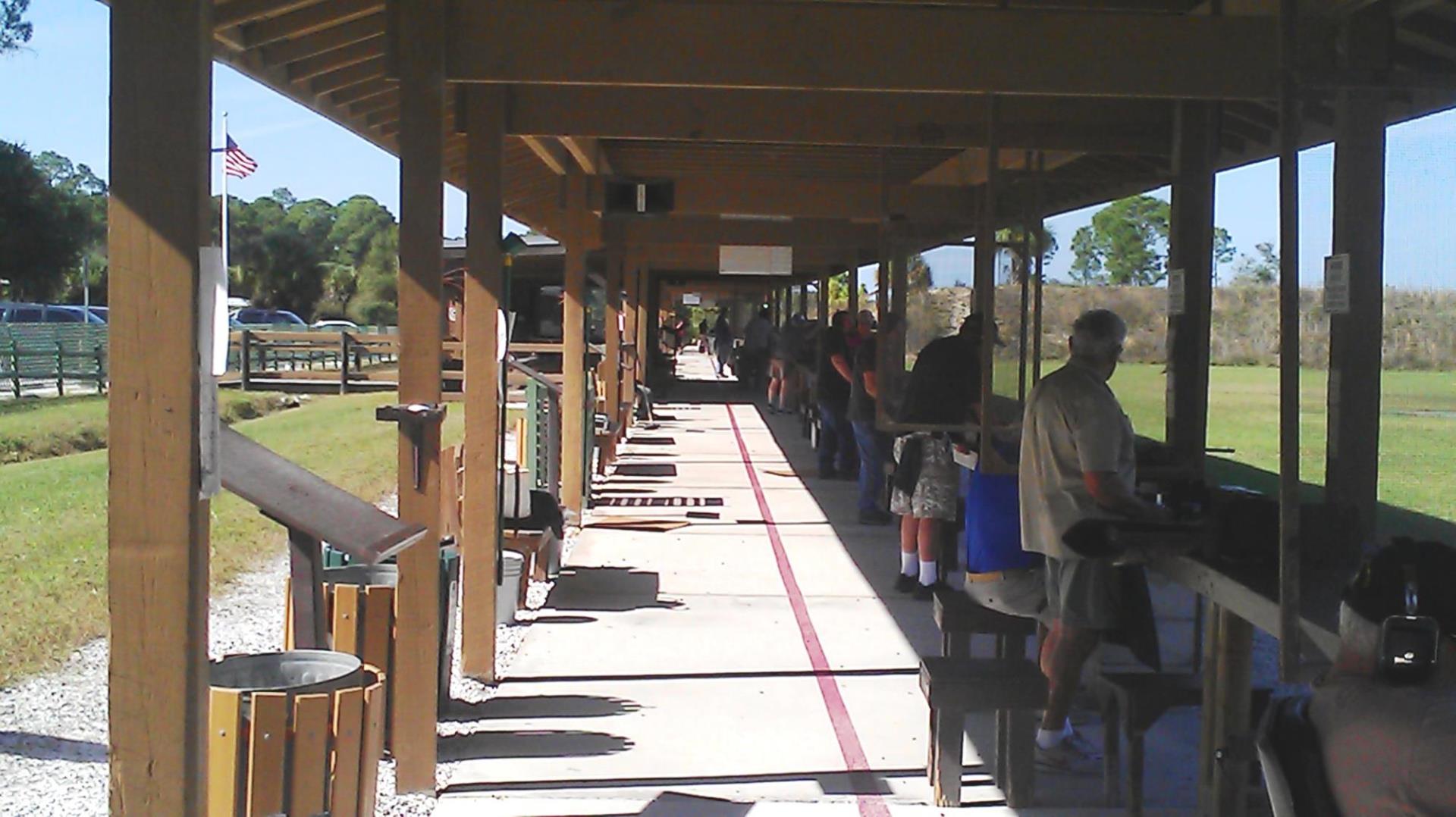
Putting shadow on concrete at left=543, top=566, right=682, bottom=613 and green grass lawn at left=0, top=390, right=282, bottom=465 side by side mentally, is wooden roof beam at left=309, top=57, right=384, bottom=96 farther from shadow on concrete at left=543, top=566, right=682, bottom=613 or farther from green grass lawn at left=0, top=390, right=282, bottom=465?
green grass lawn at left=0, top=390, right=282, bottom=465

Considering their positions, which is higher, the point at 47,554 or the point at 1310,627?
the point at 1310,627

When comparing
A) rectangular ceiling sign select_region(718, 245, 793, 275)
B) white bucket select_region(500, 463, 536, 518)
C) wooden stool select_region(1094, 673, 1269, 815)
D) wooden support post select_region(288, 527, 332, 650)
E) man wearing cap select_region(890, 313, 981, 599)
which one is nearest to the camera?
wooden support post select_region(288, 527, 332, 650)

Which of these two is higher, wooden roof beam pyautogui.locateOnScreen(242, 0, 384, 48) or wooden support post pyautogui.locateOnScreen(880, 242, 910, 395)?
wooden roof beam pyautogui.locateOnScreen(242, 0, 384, 48)

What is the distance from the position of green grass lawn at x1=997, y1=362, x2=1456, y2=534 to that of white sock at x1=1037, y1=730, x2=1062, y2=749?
4.33 feet

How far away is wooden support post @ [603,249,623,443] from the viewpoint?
51.7 feet

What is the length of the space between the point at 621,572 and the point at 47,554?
146 inches

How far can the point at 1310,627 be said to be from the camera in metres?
3.73

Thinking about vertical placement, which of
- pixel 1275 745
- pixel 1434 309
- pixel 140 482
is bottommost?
pixel 1275 745

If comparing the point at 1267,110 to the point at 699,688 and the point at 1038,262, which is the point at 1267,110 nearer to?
the point at 1038,262

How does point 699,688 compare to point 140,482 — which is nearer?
point 140,482

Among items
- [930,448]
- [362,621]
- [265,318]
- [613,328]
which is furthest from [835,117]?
[265,318]

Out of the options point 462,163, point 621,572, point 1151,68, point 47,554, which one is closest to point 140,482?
→ point 1151,68

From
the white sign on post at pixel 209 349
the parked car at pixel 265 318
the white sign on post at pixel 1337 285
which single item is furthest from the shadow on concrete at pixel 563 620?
the parked car at pixel 265 318

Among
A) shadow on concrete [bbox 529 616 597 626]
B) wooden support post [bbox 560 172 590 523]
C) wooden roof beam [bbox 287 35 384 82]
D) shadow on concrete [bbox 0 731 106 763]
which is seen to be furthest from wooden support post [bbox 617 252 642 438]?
shadow on concrete [bbox 0 731 106 763]
